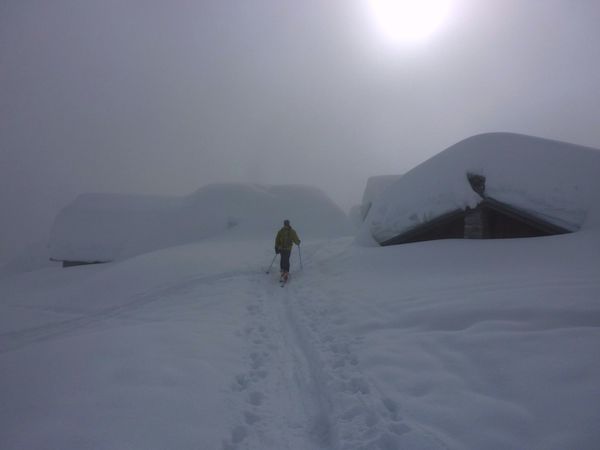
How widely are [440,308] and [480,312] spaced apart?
58 centimetres

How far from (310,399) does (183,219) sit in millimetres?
19167

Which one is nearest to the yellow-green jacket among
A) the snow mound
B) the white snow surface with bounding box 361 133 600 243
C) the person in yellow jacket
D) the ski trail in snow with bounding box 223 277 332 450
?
the person in yellow jacket

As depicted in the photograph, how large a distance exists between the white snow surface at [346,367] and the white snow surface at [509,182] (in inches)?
43.7

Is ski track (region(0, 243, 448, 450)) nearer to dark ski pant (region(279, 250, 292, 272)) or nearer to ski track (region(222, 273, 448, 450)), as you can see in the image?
ski track (region(222, 273, 448, 450))

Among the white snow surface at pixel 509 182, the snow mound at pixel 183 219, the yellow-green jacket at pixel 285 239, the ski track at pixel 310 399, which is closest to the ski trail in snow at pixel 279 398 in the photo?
the ski track at pixel 310 399

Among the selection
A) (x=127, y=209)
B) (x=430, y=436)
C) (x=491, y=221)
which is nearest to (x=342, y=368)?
(x=430, y=436)

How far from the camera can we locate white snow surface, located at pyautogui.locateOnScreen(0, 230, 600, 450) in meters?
2.79

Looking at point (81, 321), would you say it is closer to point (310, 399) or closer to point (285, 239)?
point (285, 239)

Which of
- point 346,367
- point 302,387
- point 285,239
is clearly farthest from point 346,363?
point 285,239

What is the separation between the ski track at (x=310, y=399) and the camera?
2904 mm

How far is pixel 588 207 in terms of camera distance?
24.6ft

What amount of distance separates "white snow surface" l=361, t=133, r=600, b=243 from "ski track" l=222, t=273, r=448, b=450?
535 centimetres

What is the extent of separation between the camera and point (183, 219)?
68.6 ft

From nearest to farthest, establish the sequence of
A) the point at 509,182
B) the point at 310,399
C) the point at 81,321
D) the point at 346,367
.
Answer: the point at 310,399 < the point at 346,367 < the point at 81,321 < the point at 509,182
